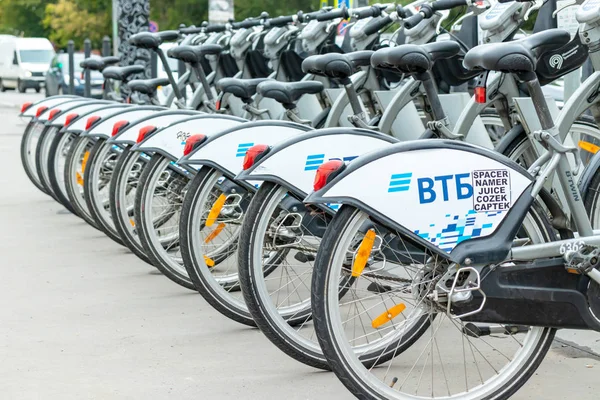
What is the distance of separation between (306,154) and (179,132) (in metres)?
1.67

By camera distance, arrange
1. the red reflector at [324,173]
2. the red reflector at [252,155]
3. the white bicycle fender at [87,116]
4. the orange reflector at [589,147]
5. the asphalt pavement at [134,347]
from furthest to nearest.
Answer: the white bicycle fender at [87,116], the orange reflector at [589,147], the red reflector at [252,155], the asphalt pavement at [134,347], the red reflector at [324,173]

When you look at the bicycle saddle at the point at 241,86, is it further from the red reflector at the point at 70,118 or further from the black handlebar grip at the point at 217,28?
the black handlebar grip at the point at 217,28

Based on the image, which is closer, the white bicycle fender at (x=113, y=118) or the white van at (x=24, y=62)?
the white bicycle fender at (x=113, y=118)

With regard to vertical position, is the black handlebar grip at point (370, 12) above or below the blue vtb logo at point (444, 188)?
above

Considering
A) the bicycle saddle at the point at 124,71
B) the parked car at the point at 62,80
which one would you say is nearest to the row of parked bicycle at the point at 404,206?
the bicycle saddle at the point at 124,71

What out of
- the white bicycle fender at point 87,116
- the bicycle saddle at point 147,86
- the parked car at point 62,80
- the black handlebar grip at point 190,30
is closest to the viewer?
the white bicycle fender at point 87,116

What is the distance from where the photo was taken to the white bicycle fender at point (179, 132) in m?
6.08

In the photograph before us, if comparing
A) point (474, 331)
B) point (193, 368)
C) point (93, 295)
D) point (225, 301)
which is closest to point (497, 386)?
point (474, 331)

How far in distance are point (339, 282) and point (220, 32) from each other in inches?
232

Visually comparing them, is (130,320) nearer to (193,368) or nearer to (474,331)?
(193,368)

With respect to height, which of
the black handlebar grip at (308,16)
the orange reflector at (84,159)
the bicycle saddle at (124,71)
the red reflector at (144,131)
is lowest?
the orange reflector at (84,159)

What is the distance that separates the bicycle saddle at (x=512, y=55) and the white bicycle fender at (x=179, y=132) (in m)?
2.34

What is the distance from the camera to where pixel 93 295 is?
6.42 metres

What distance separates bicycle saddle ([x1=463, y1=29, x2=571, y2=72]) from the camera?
3.75 metres
